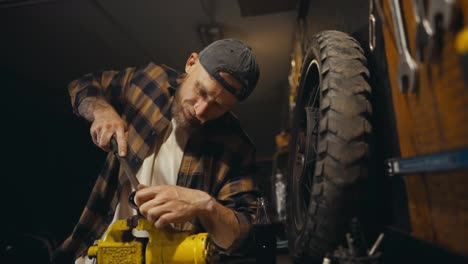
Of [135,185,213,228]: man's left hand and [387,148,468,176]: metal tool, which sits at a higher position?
[387,148,468,176]: metal tool

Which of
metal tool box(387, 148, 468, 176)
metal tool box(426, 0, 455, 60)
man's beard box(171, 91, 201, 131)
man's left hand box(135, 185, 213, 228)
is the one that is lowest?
man's left hand box(135, 185, 213, 228)

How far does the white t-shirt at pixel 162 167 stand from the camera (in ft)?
5.17

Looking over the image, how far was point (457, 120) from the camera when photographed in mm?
529

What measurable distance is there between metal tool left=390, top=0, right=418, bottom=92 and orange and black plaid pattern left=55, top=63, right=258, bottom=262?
1047 millimetres

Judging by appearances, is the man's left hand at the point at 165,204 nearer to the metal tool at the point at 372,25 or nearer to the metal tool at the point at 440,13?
the metal tool at the point at 372,25

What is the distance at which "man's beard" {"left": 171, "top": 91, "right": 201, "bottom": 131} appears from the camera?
1558 mm

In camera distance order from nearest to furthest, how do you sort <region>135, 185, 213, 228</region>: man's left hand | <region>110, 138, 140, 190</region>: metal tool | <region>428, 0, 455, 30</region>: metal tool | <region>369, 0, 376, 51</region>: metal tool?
<region>428, 0, 455, 30</region>: metal tool, <region>369, 0, 376, 51</region>: metal tool, <region>135, 185, 213, 228</region>: man's left hand, <region>110, 138, 140, 190</region>: metal tool

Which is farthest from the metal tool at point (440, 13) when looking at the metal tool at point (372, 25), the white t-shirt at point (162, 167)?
the white t-shirt at point (162, 167)

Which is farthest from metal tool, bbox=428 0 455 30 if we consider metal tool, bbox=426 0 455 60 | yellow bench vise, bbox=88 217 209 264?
yellow bench vise, bbox=88 217 209 264

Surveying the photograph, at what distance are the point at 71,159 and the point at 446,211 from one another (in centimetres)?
431

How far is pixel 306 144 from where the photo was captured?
1155 millimetres

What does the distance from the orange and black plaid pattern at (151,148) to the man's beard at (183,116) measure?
5 cm

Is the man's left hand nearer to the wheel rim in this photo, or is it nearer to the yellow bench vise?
the yellow bench vise

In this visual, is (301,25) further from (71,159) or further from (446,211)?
(71,159)
